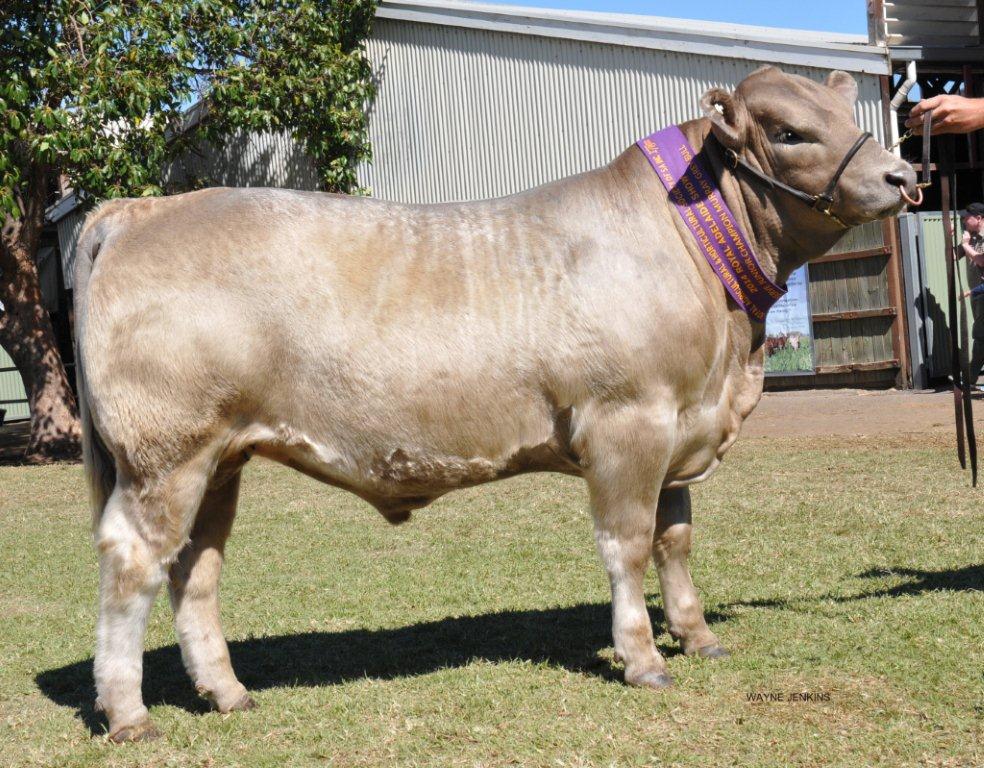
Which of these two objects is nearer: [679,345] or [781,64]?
[679,345]

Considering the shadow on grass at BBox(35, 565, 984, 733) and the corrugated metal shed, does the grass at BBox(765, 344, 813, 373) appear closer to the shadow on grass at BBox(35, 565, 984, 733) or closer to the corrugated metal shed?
the corrugated metal shed

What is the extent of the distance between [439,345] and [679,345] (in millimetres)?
888

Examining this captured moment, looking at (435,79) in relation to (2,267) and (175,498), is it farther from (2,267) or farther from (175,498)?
(175,498)

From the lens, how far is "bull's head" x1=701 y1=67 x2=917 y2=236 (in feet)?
14.2

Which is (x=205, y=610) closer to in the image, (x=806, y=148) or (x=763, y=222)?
(x=763, y=222)

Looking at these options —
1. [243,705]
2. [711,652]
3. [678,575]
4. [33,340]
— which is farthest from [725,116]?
[33,340]

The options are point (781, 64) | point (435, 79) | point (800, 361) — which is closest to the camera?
point (781, 64)

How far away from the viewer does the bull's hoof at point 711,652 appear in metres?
4.70

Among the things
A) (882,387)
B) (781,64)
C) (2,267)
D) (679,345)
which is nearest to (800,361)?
(882,387)

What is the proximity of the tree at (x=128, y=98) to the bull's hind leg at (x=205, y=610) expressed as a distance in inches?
382

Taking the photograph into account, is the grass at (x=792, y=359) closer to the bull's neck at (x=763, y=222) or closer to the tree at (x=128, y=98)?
the tree at (x=128, y=98)

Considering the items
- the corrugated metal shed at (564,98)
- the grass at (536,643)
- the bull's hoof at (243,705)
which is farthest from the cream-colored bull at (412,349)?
the corrugated metal shed at (564,98)

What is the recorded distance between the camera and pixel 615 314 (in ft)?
13.9

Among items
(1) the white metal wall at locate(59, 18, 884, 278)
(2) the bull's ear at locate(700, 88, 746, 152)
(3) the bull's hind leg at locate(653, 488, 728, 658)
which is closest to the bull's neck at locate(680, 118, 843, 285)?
(2) the bull's ear at locate(700, 88, 746, 152)
